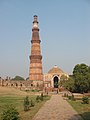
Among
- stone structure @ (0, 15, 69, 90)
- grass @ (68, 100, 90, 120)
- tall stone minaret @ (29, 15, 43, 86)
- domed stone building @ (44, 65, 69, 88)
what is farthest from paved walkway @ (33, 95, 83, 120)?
domed stone building @ (44, 65, 69, 88)

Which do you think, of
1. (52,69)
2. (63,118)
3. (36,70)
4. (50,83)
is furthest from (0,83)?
(63,118)

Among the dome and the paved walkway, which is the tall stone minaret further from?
the paved walkway

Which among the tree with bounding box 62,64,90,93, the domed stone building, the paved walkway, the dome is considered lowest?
the paved walkway

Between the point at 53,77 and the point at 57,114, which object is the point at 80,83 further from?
the point at 57,114

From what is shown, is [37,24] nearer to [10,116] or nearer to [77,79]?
[77,79]

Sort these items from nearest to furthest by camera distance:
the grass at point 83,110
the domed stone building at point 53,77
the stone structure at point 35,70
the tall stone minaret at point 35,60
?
the grass at point 83,110
the stone structure at point 35,70
the tall stone minaret at point 35,60
the domed stone building at point 53,77

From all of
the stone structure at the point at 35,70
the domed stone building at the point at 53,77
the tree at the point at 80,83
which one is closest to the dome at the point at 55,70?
the domed stone building at the point at 53,77

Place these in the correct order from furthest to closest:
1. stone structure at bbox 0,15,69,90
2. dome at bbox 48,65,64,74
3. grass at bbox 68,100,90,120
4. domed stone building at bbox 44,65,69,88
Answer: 1. dome at bbox 48,65,64,74
2. domed stone building at bbox 44,65,69,88
3. stone structure at bbox 0,15,69,90
4. grass at bbox 68,100,90,120

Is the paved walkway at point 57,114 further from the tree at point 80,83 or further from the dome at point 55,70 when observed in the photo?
the dome at point 55,70

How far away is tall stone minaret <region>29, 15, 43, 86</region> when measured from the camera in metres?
65.7

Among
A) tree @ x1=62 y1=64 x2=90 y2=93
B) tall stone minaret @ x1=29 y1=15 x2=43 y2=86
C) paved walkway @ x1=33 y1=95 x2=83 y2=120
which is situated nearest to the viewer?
paved walkway @ x1=33 y1=95 x2=83 y2=120

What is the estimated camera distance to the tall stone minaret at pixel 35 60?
65.7 m

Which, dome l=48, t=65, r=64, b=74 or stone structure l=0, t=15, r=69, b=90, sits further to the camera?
dome l=48, t=65, r=64, b=74

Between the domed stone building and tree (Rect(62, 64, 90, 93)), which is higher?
the domed stone building
